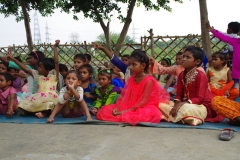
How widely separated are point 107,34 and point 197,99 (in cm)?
598

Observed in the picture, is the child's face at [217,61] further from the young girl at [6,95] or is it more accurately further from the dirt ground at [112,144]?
the young girl at [6,95]

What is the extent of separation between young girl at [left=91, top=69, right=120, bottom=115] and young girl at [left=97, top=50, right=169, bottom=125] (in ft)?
0.80

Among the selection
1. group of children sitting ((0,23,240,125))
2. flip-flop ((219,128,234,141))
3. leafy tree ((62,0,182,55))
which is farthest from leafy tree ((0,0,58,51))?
flip-flop ((219,128,234,141))

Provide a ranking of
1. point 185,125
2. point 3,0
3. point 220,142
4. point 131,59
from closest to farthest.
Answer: point 220,142, point 185,125, point 131,59, point 3,0

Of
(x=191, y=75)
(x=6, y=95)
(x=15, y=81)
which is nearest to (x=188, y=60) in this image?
(x=191, y=75)

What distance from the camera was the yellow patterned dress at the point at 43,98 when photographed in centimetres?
412

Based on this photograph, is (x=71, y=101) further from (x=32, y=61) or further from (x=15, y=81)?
(x=15, y=81)

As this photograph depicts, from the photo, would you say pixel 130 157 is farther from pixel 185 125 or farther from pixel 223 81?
pixel 223 81

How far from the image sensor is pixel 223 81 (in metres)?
5.02

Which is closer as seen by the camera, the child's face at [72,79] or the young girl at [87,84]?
the child's face at [72,79]

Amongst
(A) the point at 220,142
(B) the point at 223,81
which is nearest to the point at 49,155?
(A) the point at 220,142

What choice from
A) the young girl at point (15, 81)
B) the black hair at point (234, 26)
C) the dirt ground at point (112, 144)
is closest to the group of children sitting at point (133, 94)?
the young girl at point (15, 81)

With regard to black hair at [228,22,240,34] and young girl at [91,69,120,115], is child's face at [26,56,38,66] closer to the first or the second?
young girl at [91,69,120,115]

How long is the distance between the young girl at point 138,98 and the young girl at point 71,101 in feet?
1.02
